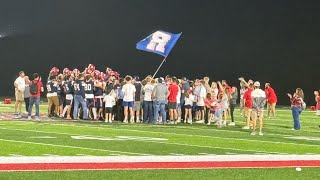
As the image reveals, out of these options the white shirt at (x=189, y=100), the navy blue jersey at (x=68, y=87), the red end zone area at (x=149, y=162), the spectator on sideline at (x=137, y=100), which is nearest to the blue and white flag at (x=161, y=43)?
the white shirt at (x=189, y=100)

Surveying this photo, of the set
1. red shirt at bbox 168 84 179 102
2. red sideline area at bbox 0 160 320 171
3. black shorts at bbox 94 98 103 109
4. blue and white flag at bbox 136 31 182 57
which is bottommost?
red sideline area at bbox 0 160 320 171

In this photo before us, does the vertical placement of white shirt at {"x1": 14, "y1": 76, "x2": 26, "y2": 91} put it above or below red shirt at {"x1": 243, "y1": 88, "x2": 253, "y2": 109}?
above

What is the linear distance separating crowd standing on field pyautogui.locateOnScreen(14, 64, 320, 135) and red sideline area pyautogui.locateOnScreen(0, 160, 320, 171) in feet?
31.7

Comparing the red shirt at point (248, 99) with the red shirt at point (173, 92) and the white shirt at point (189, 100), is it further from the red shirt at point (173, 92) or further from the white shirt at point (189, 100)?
the white shirt at point (189, 100)

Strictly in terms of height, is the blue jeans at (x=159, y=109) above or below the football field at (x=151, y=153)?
above

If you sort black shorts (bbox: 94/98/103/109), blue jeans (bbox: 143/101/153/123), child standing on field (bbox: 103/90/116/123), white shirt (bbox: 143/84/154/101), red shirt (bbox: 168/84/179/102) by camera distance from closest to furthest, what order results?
red shirt (bbox: 168/84/179/102) → child standing on field (bbox: 103/90/116/123) → white shirt (bbox: 143/84/154/101) → blue jeans (bbox: 143/101/153/123) → black shorts (bbox: 94/98/103/109)

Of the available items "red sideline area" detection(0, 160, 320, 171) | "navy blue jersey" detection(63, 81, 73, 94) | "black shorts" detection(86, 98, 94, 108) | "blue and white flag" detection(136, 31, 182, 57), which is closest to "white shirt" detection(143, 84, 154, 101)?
"black shorts" detection(86, 98, 94, 108)

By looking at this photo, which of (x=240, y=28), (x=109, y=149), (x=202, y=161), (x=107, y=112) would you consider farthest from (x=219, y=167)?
(x=240, y=28)

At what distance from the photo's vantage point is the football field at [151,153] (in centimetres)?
998

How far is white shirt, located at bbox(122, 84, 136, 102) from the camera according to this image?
877 inches

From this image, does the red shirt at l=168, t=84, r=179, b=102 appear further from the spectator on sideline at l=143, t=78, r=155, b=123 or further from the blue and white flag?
the blue and white flag

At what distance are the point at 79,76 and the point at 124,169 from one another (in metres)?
13.5

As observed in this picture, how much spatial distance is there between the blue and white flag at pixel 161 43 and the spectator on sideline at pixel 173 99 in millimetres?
4627

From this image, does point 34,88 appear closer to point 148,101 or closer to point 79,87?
point 79,87
